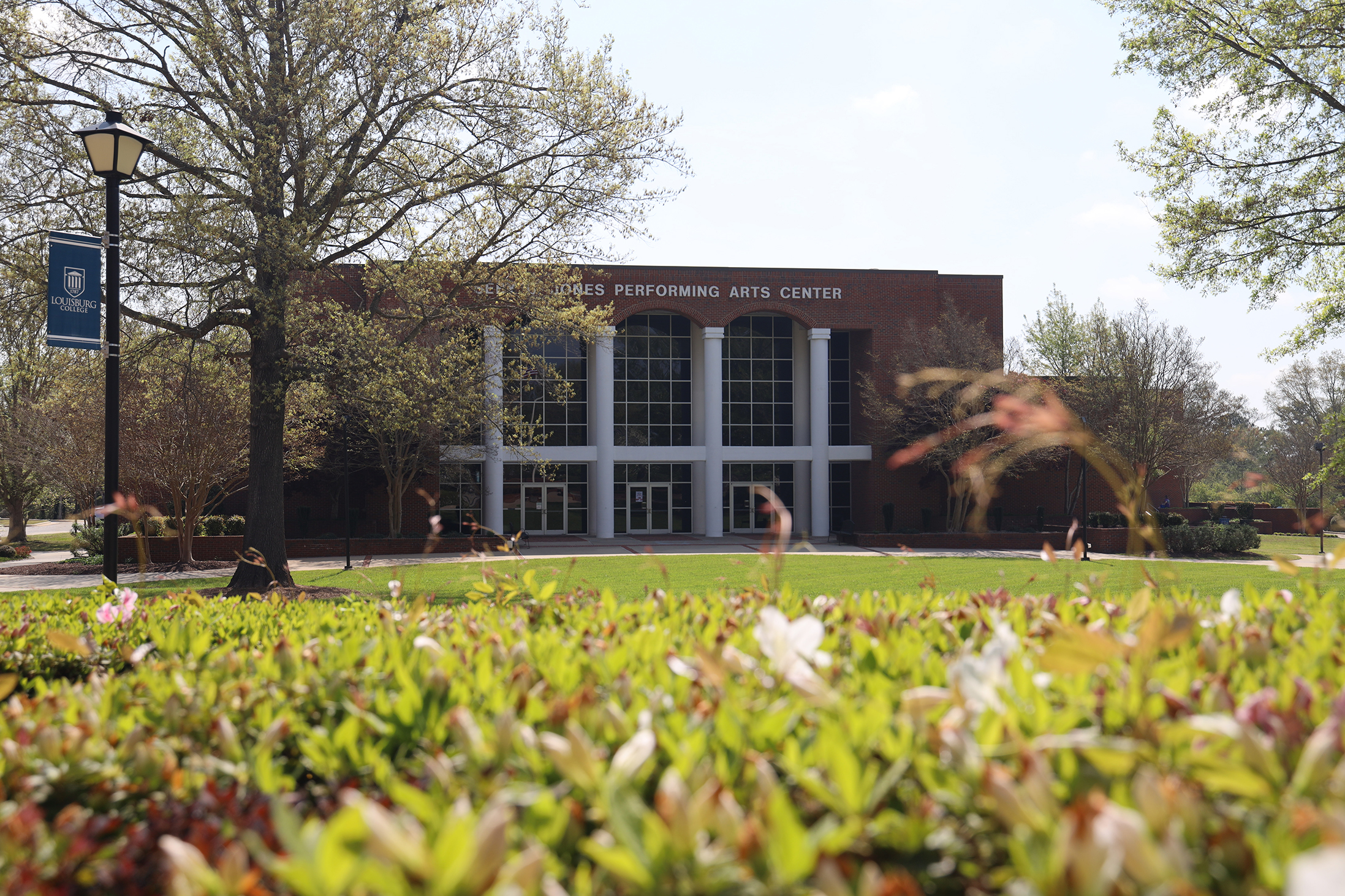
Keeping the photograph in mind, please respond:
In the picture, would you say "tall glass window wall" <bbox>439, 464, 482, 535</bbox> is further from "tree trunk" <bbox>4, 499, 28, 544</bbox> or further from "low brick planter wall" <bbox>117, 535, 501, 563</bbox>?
"tree trunk" <bbox>4, 499, 28, 544</bbox>

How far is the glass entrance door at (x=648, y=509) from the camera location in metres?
36.9

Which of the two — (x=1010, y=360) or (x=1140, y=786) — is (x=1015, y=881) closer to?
(x=1140, y=786)

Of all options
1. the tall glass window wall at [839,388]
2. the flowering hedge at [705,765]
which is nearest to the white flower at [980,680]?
the flowering hedge at [705,765]

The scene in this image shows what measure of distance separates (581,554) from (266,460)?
11402 millimetres

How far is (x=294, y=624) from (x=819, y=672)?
2641 millimetres

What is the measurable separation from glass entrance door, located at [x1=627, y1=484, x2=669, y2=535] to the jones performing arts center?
0.06 metres

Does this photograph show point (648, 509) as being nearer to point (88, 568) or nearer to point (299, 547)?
point (299, 547)

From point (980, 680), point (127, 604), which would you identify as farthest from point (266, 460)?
point (980, 680)

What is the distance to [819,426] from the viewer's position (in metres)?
35.1

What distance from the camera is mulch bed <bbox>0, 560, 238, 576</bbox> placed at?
20.8 m

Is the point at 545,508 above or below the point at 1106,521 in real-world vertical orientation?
above

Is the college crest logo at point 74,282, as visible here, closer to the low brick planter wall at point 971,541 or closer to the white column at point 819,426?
the low brick planter wall at point 971,541

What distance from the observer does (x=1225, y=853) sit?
126cm

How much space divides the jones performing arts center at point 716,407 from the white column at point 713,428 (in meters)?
0.06
